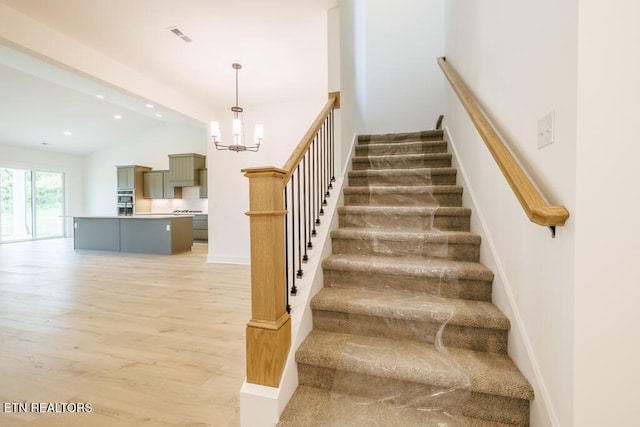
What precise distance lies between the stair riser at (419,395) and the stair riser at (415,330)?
276 millimetres

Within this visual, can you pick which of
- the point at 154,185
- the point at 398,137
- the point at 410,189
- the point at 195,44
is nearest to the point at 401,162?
the point at 410,189

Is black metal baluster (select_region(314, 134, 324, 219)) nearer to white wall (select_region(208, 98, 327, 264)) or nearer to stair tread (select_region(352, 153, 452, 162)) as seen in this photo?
stair tread (select_region(352, 153, 452, 162))

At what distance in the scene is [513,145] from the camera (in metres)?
1.46

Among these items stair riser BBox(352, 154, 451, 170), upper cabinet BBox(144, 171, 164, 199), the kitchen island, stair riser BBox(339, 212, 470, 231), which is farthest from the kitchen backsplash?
stair riser BBox(339, 212, 470, 231)

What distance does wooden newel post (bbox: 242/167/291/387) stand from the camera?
1.33 m

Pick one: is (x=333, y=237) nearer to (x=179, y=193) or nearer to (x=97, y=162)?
(x=179, y=193)

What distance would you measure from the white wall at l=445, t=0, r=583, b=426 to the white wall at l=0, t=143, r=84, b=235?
12004mm

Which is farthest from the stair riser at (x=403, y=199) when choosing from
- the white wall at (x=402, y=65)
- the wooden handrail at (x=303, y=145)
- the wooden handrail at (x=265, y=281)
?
the white wall at (x=402, y=65)

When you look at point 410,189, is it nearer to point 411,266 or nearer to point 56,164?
point 411,266

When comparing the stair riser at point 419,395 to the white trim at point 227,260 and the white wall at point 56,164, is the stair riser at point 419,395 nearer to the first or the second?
the white trim at point 227,260

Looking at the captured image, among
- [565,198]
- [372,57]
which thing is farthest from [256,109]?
[565,198]

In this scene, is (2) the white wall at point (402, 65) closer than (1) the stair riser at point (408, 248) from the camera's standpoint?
No

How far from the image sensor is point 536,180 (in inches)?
48.7

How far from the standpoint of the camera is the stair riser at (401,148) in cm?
322
